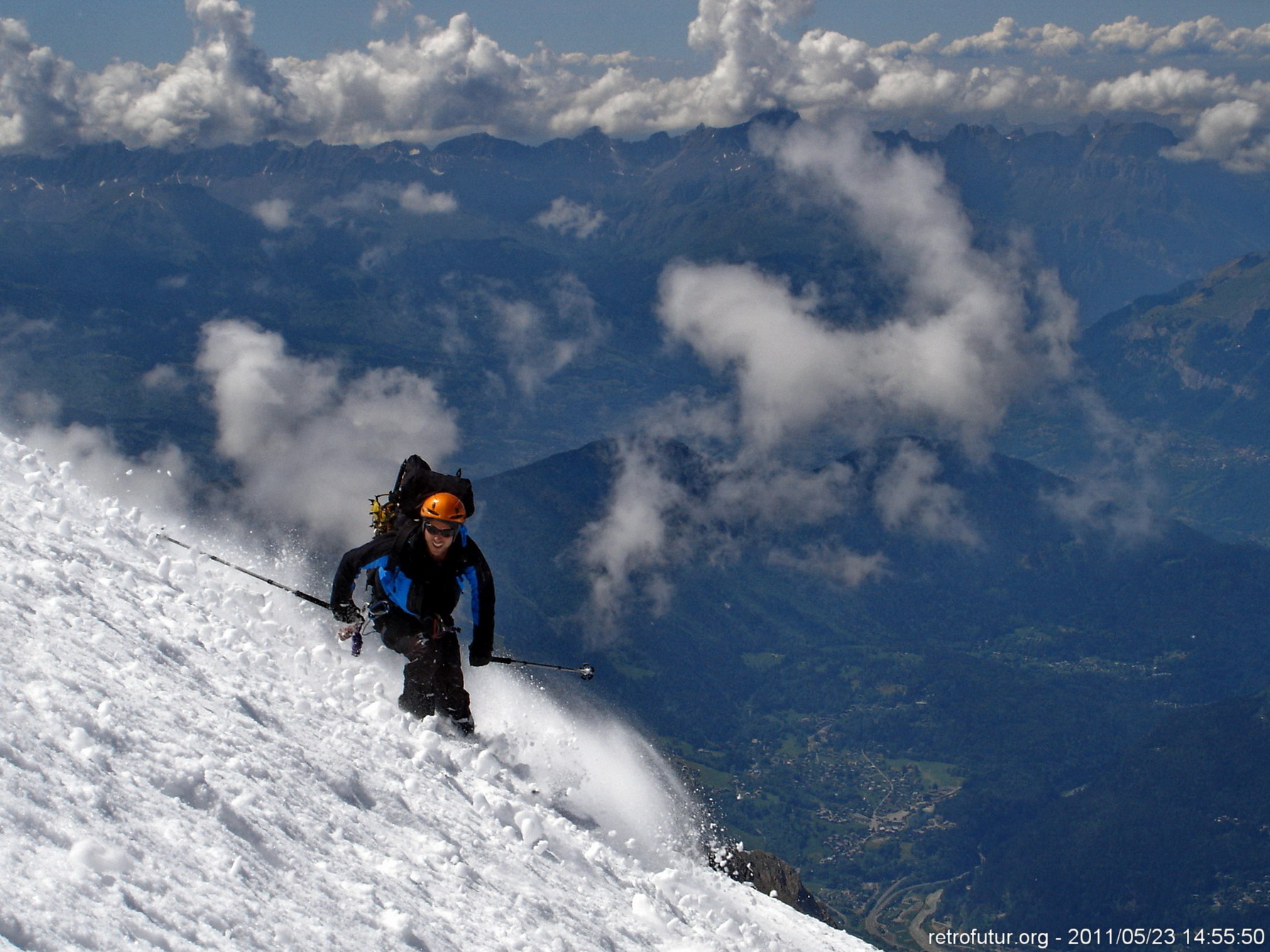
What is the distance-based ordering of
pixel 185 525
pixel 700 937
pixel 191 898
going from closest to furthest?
pixel 191 898 → pixel 700 937 → pixel 185 525

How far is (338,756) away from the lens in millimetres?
10336

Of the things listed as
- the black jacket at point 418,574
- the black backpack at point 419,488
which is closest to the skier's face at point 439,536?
the black jacket at point 418,574

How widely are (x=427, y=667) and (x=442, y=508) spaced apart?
2.85 meters

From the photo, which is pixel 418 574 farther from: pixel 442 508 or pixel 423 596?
pixel 442 508

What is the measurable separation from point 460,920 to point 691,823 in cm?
1454

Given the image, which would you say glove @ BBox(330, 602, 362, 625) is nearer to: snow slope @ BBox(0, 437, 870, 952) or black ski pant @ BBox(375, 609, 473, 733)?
black ski pant @ BBox(375, 609, 473, 733)

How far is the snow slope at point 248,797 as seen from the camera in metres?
6.20

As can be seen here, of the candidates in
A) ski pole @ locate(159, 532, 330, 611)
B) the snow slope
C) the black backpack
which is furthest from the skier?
ski pole @ locate(159, 532, 330, 611)

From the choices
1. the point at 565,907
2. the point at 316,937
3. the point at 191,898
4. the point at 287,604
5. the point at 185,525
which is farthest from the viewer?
the point at 185,525

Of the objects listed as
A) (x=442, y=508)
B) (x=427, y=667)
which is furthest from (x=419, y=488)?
(x=427, y=667)

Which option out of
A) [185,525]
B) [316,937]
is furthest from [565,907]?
[185,525]

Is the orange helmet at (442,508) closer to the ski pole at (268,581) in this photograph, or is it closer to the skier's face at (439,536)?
the skier's face at (439,536)

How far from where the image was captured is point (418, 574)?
512 inches

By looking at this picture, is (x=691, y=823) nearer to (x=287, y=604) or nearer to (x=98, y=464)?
(x=287, y=604)
